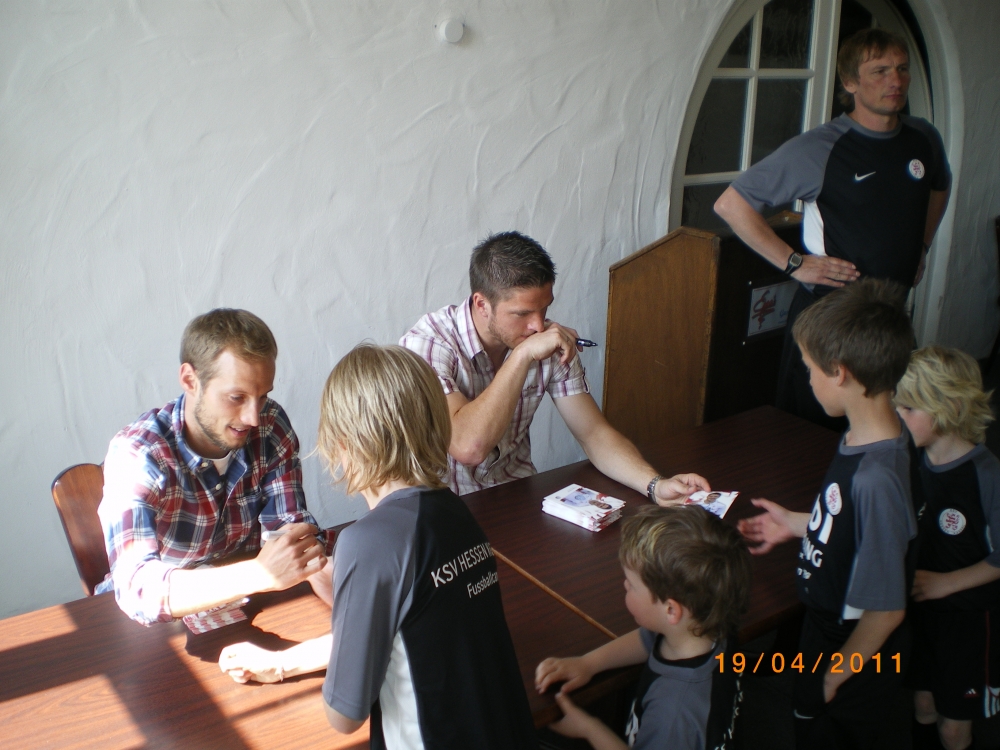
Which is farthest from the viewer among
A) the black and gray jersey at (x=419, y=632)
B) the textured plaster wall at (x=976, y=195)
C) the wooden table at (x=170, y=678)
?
the textured plaster wall at (x=976, y=195)

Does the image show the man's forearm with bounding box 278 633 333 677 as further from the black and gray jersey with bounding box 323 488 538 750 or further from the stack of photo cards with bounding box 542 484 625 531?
the stack of photo cards with bounding box 542 484 625 531

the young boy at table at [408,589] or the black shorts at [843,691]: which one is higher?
the young boy at table at [408,589]

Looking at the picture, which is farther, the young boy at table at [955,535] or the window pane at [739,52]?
the window pane at [739,52]

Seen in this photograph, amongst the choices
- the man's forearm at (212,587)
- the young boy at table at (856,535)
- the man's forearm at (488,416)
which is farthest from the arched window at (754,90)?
the man's forearm at (212,587)

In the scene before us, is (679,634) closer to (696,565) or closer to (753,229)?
(696,565)

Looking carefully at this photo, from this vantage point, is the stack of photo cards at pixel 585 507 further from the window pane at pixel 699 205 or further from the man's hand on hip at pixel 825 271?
the window pane at pixel 699 205

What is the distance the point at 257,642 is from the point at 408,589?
21.0 inches

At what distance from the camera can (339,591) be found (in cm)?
113

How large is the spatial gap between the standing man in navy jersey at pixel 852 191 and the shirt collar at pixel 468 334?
4.52ft

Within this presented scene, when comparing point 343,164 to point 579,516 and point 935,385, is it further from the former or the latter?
point 935,385

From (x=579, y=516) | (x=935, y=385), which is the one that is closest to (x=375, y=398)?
(x=579, y=516)

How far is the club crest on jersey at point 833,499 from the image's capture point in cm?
162

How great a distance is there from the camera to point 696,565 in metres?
1.34

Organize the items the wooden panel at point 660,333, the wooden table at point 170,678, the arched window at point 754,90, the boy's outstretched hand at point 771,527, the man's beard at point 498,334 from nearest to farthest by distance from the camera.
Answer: the wooden table at point 170,678 → the boy's outstretched hand at point 771,527 → the man's beard at point 498,334 → the wooden panel at point 660,333 → the arched window at point 754,90
